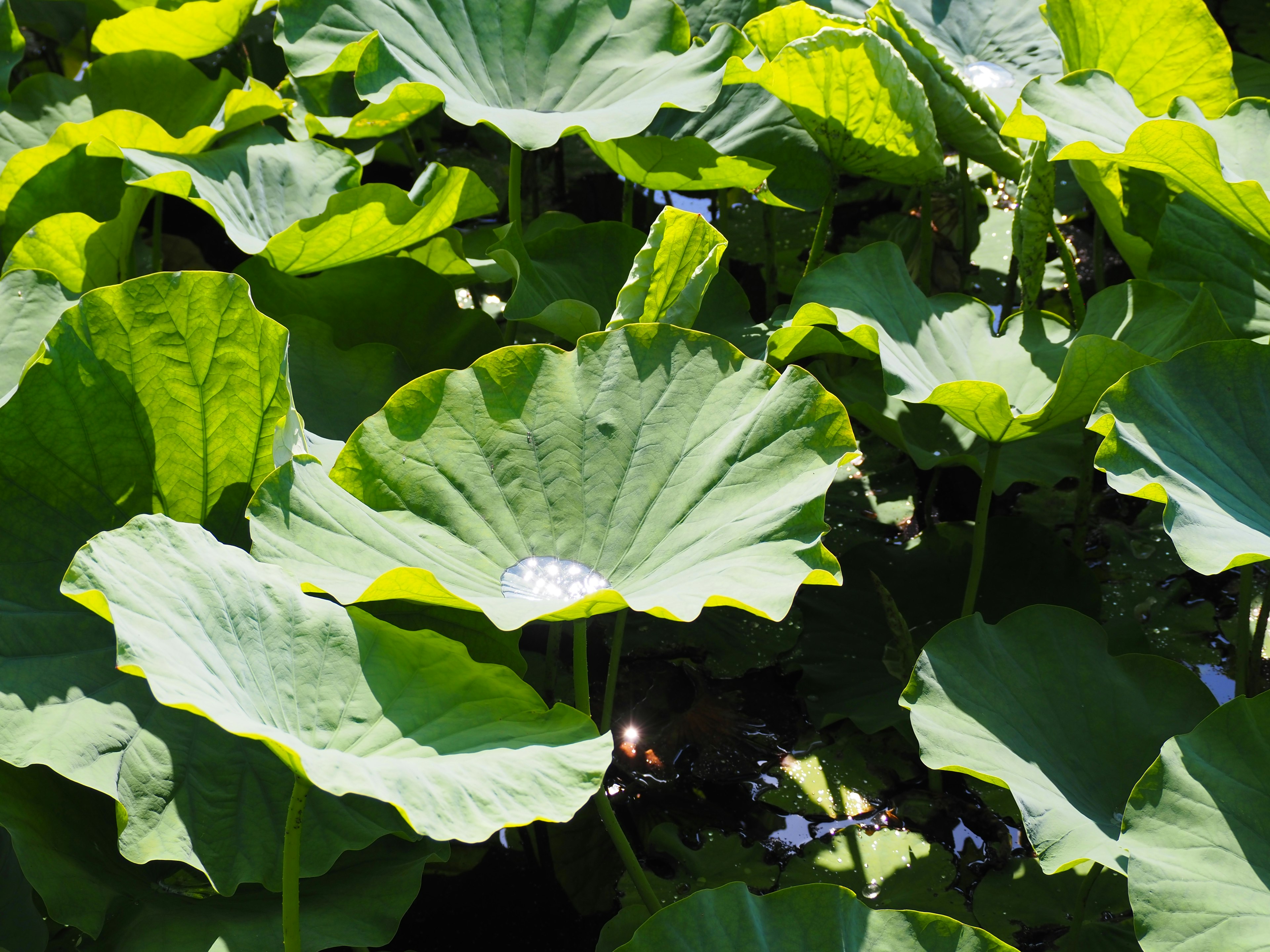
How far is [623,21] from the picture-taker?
6.40 ft

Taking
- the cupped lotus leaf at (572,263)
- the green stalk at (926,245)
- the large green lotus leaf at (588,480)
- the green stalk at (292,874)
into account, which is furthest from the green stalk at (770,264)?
the green stalk at (292,874)

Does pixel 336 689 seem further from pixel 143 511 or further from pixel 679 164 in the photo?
pixel 679 164

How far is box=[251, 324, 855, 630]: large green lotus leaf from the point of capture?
1109 millimetres

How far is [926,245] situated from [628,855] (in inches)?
58.0

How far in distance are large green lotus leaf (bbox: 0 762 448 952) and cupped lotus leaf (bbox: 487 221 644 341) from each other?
3.02 feet

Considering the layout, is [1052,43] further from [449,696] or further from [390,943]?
[390,943]

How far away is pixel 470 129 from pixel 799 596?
189 centimetres

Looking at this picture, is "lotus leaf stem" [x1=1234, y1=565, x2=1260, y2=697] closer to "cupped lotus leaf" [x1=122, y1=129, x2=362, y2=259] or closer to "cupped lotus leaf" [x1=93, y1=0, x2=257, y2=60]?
"cupped lotus leaf" [x1=122, y1=129, x2=362, y2=259]

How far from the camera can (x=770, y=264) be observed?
2.42 m

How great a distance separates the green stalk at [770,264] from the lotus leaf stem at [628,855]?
140 centimetres

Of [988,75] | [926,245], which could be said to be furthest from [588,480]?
[988,75]

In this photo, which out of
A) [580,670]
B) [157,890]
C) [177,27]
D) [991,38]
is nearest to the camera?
[157,890]

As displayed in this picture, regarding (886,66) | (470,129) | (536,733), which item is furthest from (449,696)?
(470,129)

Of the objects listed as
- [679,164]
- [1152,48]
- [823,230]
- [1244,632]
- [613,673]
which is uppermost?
[1152,48]
